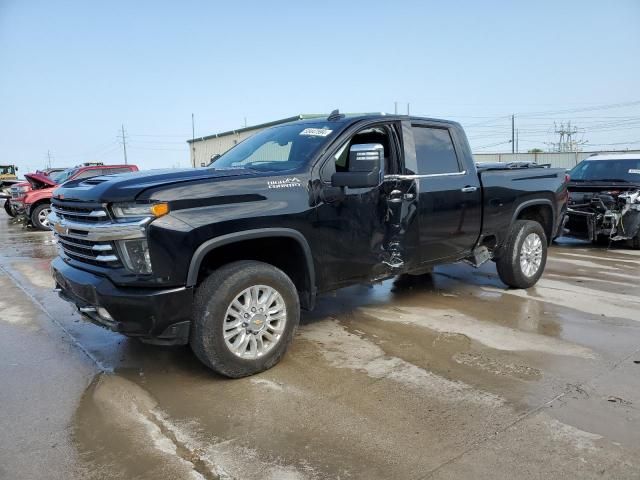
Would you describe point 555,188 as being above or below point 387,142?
below

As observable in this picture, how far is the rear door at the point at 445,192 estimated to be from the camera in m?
5.17

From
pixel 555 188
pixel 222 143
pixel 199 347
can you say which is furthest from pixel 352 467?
pixel 222 143

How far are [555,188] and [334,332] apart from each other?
377 centimetres

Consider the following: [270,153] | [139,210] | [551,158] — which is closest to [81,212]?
[139,210]

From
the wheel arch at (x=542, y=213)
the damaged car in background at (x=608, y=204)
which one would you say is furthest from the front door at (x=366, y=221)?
the damaged car in background at (x=608, y=204)

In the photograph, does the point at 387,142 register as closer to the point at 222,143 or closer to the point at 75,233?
the point at 75,233

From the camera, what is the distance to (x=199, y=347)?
12.2 feet

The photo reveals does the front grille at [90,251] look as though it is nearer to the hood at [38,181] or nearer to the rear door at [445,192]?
the rear door at [445,192]

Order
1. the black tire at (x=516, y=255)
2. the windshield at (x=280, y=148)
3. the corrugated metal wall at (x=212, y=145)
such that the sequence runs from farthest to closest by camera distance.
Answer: the corrugated metal wall at (x=212, y=145) → the black tire at (x=516, y=255) → the windshield at (x=280, y=148)

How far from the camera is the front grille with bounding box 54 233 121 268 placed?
3.59 m

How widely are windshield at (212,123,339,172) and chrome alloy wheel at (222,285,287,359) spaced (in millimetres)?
1072

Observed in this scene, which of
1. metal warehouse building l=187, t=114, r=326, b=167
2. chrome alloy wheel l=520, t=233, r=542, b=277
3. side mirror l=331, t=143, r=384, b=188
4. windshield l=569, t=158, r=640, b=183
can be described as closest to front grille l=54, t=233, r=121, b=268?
Result: side mirror l=331, t=143, r=384, b=188

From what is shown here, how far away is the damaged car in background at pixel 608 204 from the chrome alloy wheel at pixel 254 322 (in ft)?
25.7

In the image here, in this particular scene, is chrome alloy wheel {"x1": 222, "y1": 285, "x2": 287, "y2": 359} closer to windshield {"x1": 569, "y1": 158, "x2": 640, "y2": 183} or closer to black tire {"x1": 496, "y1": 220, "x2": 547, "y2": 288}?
black tire {"x1": 496, "y1": 220, "x2": 547, "y2": 288}
